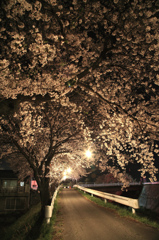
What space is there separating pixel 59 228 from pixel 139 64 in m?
9.10

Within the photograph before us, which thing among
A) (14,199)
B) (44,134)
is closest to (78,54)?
(44,134)

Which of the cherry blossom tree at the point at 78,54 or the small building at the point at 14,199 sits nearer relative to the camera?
the cherry blossom tree at the point at 78,54

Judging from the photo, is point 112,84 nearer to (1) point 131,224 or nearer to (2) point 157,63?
(2) point 157,63

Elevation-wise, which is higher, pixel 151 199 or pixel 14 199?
pixel 151 199

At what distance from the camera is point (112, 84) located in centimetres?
1016

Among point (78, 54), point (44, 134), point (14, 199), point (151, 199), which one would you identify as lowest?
point (14, 199)

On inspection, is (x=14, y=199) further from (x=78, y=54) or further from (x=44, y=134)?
(x=78, y=54)

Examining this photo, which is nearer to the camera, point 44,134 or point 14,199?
point 44,134

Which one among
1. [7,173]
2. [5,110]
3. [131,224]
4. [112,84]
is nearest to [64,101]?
[5,110]

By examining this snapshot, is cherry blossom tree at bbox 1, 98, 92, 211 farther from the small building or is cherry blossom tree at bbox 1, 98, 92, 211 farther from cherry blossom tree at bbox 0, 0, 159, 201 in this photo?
the small building

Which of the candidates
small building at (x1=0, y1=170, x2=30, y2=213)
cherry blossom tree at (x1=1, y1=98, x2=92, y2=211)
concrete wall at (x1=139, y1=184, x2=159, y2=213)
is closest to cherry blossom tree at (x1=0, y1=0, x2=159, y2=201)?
cherry blossom tree at (x1=1, y1=98, x2=92, y2=211)

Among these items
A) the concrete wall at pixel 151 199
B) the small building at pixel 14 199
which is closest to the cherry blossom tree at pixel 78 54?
the concrete wall at pixel 151 199

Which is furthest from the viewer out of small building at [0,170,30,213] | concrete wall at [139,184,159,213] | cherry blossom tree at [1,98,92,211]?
small building at [0,170,30,213]

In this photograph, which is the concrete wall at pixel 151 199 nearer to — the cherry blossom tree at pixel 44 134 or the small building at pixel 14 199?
the cherry blossom tree at pixel 44 134
